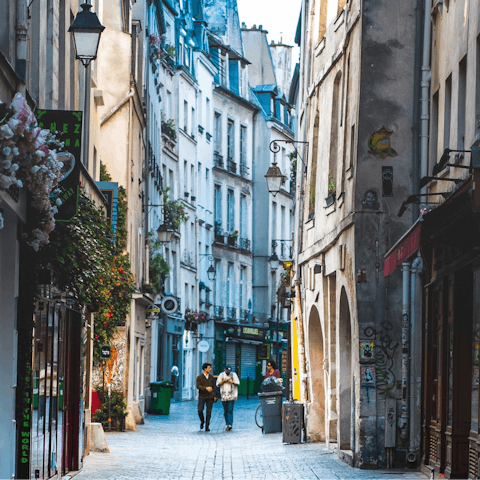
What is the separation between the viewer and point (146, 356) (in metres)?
36.8

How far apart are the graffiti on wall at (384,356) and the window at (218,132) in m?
39.5

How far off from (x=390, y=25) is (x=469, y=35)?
4139mm

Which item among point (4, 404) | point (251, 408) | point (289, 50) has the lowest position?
point (251, 408)

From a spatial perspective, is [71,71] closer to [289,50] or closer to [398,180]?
[398,180]

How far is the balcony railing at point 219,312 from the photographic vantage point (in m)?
54.2

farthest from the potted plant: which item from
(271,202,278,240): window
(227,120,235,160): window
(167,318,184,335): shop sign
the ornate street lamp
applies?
the ornate street lamp

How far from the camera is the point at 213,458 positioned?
61.3 ft

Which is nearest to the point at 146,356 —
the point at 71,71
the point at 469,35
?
the point at 71,71

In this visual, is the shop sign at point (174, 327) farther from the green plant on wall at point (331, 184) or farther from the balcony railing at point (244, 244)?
the green plant on wall at point (331, 184)

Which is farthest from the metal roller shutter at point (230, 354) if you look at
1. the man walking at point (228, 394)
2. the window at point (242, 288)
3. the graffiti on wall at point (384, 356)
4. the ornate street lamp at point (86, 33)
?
the ornate street lamp at point (86, 33)

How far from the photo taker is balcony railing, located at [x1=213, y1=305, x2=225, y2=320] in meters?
54.2

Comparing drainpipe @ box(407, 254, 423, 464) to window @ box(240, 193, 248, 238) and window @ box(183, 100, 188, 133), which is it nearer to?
window @ box(183, 100, 188, 133)

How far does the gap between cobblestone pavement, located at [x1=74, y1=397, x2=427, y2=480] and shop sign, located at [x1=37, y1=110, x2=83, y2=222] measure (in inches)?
180

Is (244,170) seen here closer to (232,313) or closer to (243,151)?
(243,151)
